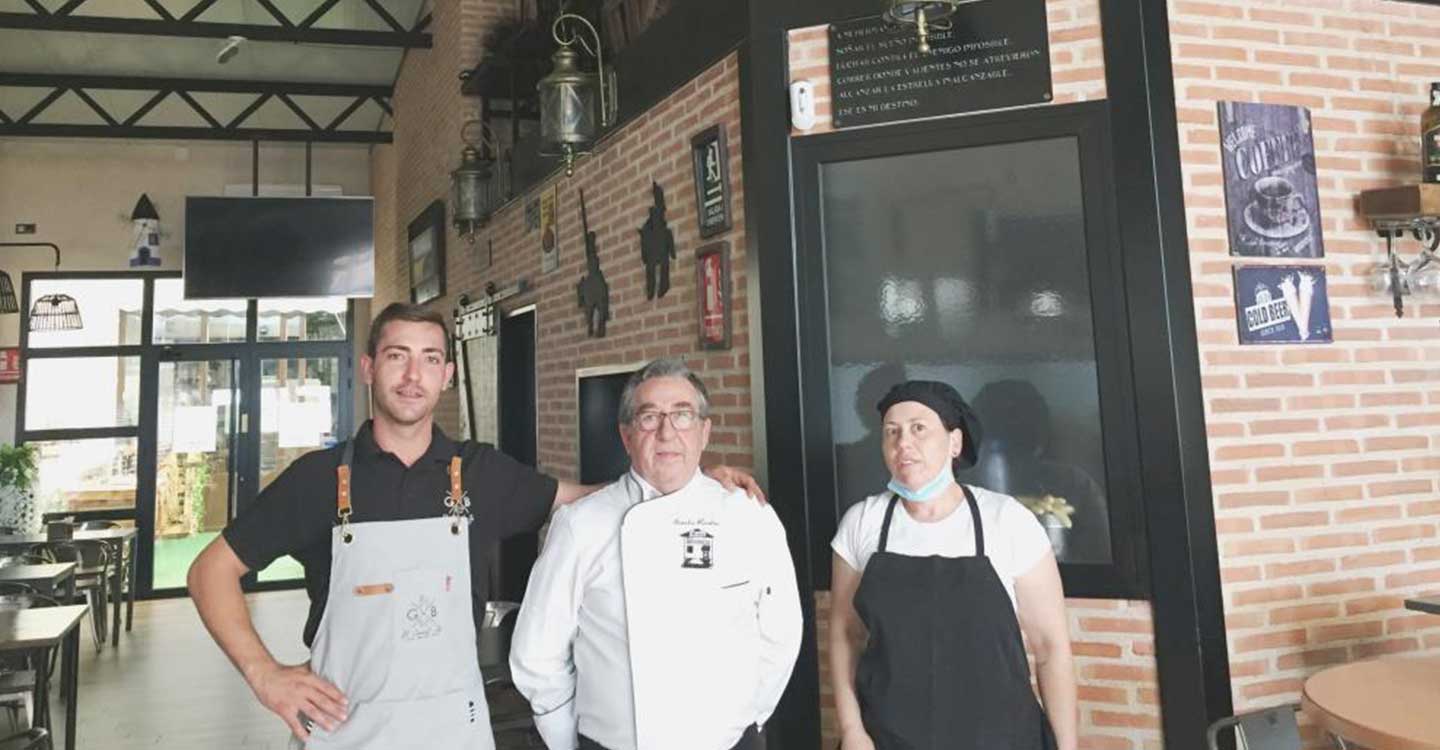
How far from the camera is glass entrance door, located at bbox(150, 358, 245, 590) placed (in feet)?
30.6

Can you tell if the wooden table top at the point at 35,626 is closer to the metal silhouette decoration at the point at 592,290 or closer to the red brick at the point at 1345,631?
the metal silhouette decoration at the point at 592,290

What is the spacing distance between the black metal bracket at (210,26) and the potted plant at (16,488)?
3366 mm

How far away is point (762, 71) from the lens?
314 cm

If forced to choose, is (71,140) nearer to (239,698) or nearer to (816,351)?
(239,698)

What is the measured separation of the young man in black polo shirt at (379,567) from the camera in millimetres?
1741

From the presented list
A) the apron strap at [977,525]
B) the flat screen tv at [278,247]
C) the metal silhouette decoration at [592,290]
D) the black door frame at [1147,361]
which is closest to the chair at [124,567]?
the flat screen tv at [278,247]

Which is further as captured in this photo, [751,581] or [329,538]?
[751,581]

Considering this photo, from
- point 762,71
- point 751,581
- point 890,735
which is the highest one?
point 762,71

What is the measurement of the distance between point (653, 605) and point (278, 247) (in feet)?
24.6

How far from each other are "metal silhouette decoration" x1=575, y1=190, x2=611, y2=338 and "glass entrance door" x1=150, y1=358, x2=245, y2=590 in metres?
6.74

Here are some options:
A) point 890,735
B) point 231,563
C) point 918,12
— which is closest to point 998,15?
point 918,12

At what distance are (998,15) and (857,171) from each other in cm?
67

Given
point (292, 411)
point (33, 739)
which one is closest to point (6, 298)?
point (292, 411)

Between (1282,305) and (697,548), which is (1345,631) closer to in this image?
(1282,305)
